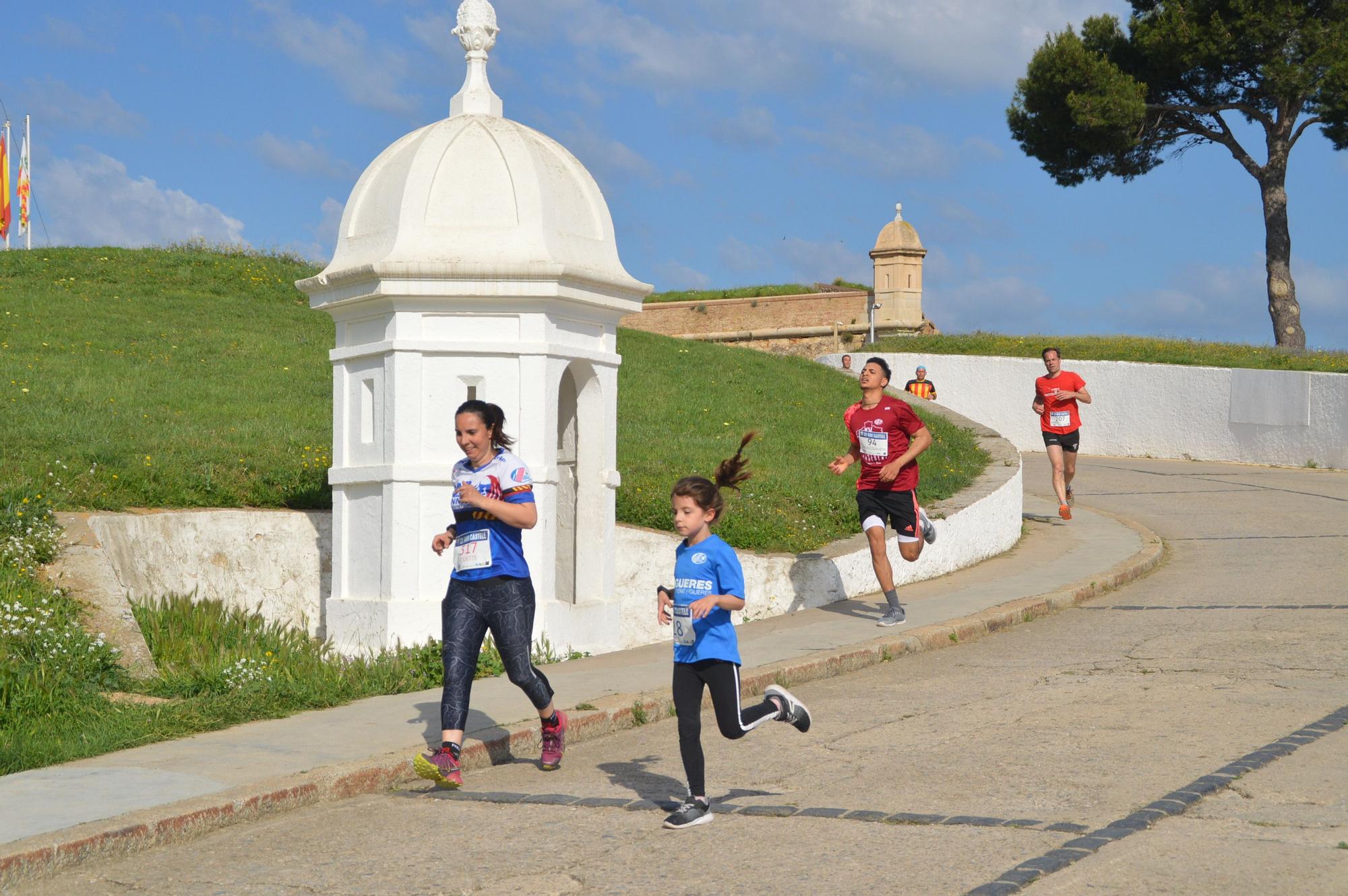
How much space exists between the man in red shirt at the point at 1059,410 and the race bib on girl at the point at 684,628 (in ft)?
31.1

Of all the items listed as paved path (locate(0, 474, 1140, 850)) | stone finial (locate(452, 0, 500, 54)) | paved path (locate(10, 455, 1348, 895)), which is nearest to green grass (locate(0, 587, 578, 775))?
paved path (locate(0, 474, 1140, 850))

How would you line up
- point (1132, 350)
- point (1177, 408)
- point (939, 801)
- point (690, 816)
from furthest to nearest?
point (1132, 350) < point (1177, 408) < point (939, 801) < point (690, 816)

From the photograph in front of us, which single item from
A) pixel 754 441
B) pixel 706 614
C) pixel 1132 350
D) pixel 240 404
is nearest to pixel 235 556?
pixel 240 404

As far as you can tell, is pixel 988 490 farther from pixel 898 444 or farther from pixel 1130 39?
pixel 1130 39

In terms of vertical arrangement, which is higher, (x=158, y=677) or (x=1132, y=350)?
(x=1132, y=350)

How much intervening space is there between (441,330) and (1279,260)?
3013cm

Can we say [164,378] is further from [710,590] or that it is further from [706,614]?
[706,614]

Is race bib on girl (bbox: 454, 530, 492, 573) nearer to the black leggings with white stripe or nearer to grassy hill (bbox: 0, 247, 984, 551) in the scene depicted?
the black leggings with white stripe

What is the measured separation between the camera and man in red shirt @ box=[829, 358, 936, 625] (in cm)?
972

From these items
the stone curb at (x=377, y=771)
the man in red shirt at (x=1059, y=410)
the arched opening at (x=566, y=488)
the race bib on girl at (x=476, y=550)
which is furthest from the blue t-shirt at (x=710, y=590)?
the man in red shirt at (x=1059, y=410)

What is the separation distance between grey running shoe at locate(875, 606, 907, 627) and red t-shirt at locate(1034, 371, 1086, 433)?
17.5 feet

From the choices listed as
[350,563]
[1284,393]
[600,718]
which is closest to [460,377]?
[350,563]

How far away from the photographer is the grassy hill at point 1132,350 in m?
26.2

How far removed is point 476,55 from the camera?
9547mm
